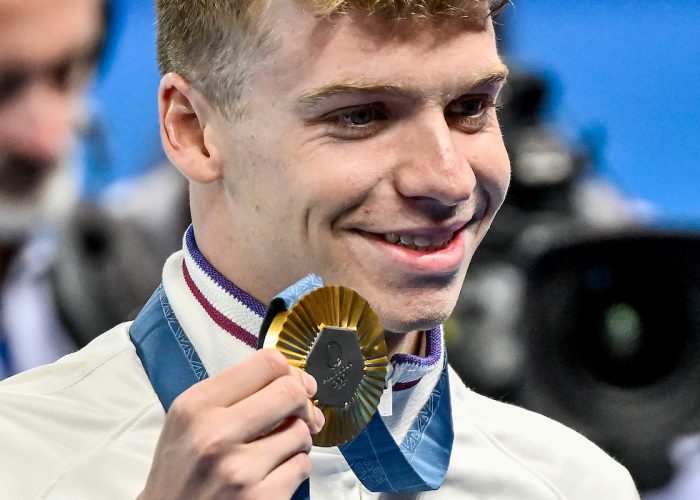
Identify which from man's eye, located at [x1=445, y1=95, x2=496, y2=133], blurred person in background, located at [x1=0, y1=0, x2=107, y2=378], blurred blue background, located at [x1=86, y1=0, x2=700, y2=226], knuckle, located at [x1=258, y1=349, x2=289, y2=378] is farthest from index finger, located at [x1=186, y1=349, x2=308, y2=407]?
blurred blue background, located at [x1=86, y1=0, x2=700, y2=226]

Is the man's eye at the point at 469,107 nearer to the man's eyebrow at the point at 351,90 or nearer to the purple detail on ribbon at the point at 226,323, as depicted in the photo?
the man's eyebrow at the point at 351,90

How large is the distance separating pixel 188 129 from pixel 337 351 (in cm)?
55

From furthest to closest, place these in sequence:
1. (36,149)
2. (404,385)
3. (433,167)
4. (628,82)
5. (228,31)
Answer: (628,82), (36,149), (404,385), (228,31), (433,167)

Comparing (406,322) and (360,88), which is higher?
(360,88)

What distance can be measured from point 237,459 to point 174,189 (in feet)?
5.91

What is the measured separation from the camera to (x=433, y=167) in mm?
1628

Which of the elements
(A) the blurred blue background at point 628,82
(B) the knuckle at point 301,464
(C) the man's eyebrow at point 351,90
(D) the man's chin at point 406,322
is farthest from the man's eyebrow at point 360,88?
(A) the blurred blue background at point 628,82

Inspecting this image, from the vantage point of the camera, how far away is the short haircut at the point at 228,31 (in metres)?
1.65

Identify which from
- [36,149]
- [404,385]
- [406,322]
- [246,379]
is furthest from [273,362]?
[36,149]

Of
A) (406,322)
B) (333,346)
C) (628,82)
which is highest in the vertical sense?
(333,346)

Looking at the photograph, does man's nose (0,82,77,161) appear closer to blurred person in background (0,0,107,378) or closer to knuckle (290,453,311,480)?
blurred person in background (0,0,107,378)

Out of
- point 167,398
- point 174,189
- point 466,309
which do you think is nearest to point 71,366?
point 167,398

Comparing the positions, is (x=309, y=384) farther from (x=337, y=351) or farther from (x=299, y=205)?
(x=299, y=205)

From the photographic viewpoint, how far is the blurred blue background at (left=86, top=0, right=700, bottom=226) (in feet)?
10.9
